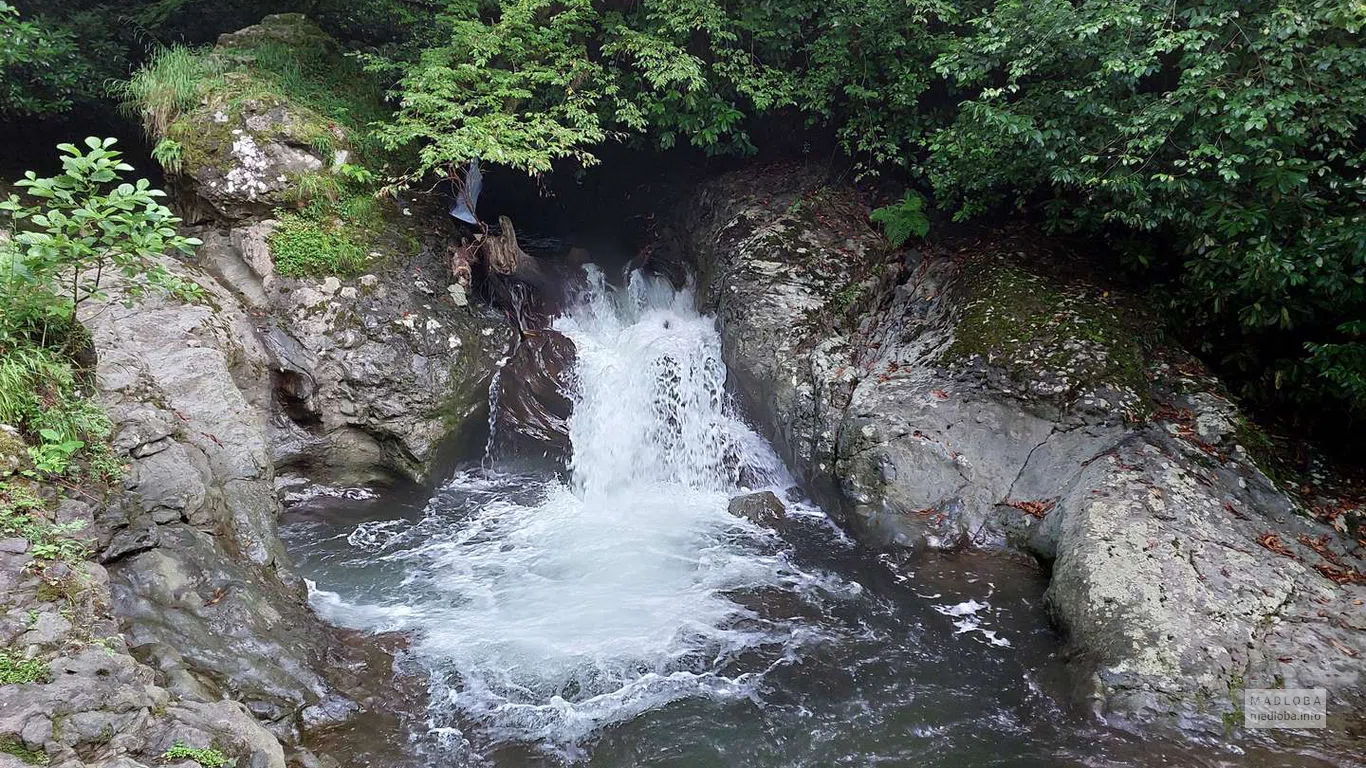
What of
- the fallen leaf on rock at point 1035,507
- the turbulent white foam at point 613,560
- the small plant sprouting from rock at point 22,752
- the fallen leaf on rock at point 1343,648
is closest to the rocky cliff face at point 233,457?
the small plant sprouting from rock at point 22,752

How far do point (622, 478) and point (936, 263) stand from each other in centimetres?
487

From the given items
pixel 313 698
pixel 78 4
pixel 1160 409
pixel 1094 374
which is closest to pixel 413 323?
pixel 313 698

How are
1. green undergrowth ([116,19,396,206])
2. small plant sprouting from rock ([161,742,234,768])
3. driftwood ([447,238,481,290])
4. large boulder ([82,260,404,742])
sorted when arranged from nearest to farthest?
small plant sprouting from rock ([161,742,234,768]) → large boulder ([82,260,404,742]) → green undergrowth ([116,19,396,206]) → driftwood ([447,238,481,290])

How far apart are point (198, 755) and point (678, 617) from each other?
12.2ft

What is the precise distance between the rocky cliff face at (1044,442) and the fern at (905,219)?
1.39 feet

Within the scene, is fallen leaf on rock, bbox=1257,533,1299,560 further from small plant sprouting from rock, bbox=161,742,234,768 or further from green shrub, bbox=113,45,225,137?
green shrub, bbox=113,45,225,137

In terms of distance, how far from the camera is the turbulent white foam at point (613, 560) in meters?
5.21

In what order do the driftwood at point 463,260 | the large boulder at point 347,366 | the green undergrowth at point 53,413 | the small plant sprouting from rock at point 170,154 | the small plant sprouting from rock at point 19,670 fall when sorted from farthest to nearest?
1. the driftwood at point 463,260
2. the small plant sprouting from rock at point 170,154
3. the large boulder at point 347,366
4. the green undergrowth at point 53,413
5. the small plant sprouting from rock at point 19,670

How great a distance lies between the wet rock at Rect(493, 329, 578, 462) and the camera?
8.93 meters

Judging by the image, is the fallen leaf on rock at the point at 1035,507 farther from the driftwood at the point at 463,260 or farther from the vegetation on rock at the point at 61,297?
the driftwood at the point at 463,260

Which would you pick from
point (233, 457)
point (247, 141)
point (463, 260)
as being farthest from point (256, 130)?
point (233, 457)

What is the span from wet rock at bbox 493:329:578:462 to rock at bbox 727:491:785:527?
2.38 meters

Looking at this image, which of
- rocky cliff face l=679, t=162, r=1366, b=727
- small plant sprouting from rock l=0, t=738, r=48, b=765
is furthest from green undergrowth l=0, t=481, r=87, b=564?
rocky cliff face l=679, t=162, r=1366, b=727

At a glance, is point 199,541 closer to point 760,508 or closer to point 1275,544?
point 760,508
